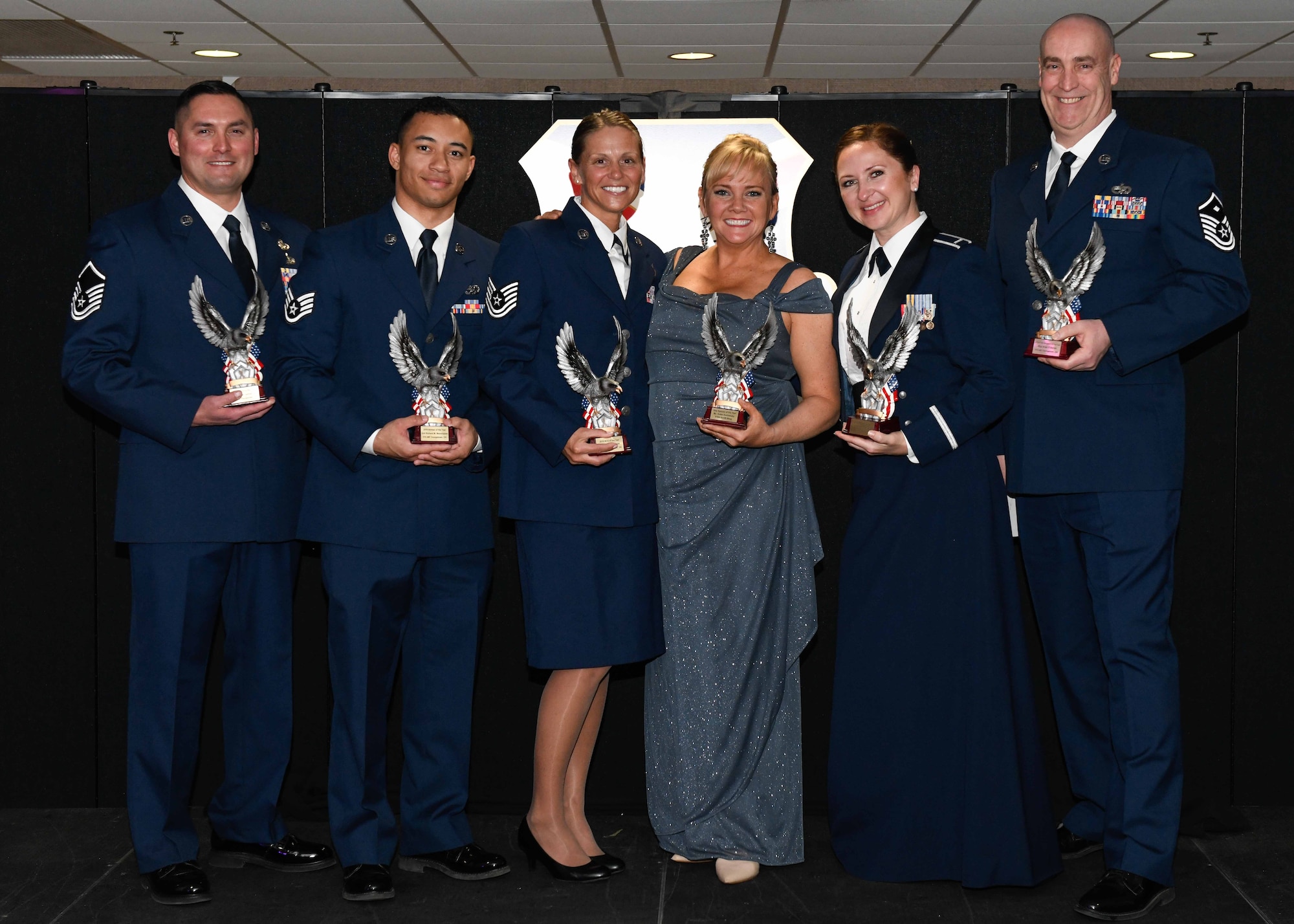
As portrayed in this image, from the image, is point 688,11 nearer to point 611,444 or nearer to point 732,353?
point 732,353

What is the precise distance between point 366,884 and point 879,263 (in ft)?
7.08

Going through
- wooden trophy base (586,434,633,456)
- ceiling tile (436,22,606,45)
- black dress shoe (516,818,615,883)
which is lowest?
black dress shoe (516,818,615,883)

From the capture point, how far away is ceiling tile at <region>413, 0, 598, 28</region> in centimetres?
934

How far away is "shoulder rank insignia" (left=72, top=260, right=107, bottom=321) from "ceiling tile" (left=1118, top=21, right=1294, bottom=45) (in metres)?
9.28

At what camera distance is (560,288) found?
3.21 metres

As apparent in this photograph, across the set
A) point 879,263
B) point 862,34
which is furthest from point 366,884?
point 862,34

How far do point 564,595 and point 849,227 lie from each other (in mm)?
1601

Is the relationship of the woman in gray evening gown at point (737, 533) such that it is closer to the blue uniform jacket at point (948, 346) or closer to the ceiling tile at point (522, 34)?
the blue uniform jacket at point (948, 346)

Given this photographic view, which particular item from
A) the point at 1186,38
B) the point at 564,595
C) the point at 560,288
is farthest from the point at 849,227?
the point at 1186,38

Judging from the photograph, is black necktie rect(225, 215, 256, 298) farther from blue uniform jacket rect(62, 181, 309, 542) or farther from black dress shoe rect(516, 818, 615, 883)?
black dress shoe rect(516, 818, 615, 883)

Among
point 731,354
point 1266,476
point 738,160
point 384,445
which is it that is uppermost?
point 738,160

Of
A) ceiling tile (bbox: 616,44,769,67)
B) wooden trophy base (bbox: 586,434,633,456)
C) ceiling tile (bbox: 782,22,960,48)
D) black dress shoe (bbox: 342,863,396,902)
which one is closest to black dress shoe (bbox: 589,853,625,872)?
black dress shoe (bbox: 342,863,396,902)

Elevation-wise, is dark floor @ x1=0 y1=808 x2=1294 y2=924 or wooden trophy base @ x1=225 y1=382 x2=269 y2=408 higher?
wooden trophy base @ x1=225 y1=382 x2=269 y2=408

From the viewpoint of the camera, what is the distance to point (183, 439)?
3.20m
